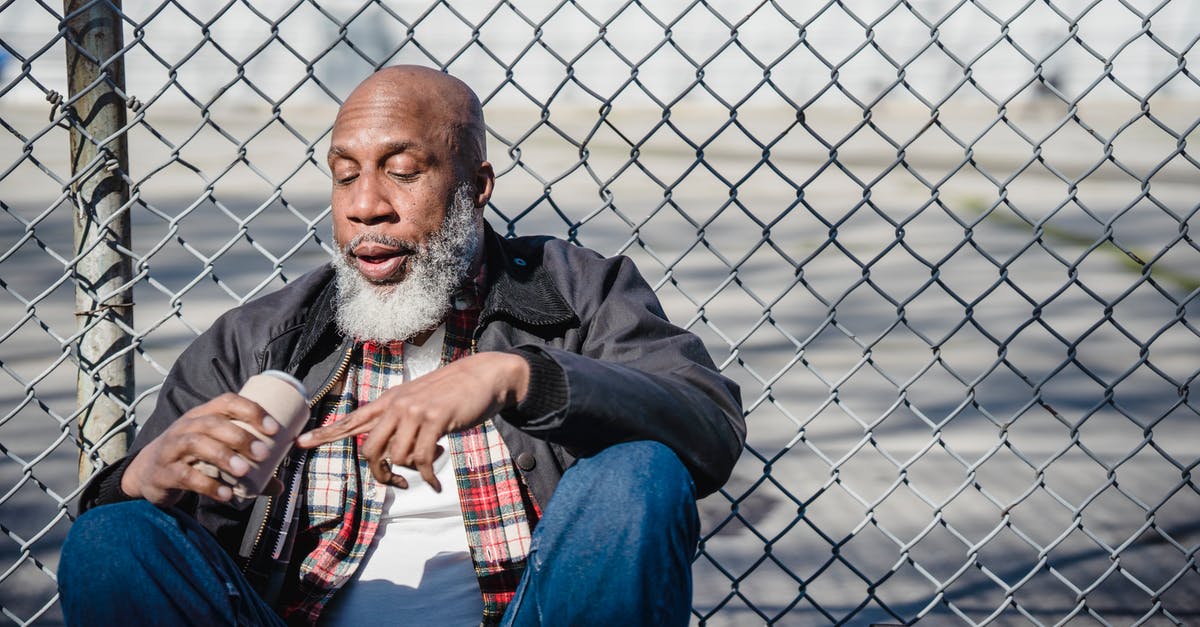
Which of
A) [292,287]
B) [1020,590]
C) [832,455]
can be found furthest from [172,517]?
[832,455]

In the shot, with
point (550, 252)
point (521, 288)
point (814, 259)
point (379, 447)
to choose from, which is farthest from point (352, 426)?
point (814, 259)

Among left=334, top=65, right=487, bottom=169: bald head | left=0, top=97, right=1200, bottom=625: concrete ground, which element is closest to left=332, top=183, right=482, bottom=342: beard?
left=334, top=65, right=487, bottom=169: bald head

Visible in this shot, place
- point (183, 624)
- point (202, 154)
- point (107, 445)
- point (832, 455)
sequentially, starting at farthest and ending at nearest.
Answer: point (202, 154) < point (832, 455) < point (107, 445) < point (183, 624)

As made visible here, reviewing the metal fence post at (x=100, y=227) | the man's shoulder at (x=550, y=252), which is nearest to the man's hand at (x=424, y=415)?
the man's shoulder at (x=550, y=252)

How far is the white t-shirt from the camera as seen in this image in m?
2.44

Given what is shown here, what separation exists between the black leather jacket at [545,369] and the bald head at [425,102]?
0.24 meters

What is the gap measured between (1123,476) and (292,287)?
3.26 meters

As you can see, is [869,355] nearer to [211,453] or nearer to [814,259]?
[211,453]

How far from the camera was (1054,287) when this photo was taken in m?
7.64

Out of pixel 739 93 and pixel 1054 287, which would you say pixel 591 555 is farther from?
pixel 739 93

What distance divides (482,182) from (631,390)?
0.80 metres

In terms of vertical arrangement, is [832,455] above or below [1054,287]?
below

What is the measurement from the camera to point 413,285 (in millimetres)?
2527

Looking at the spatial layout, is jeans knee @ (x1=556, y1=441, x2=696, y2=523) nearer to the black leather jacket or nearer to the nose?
the black leather jacket
